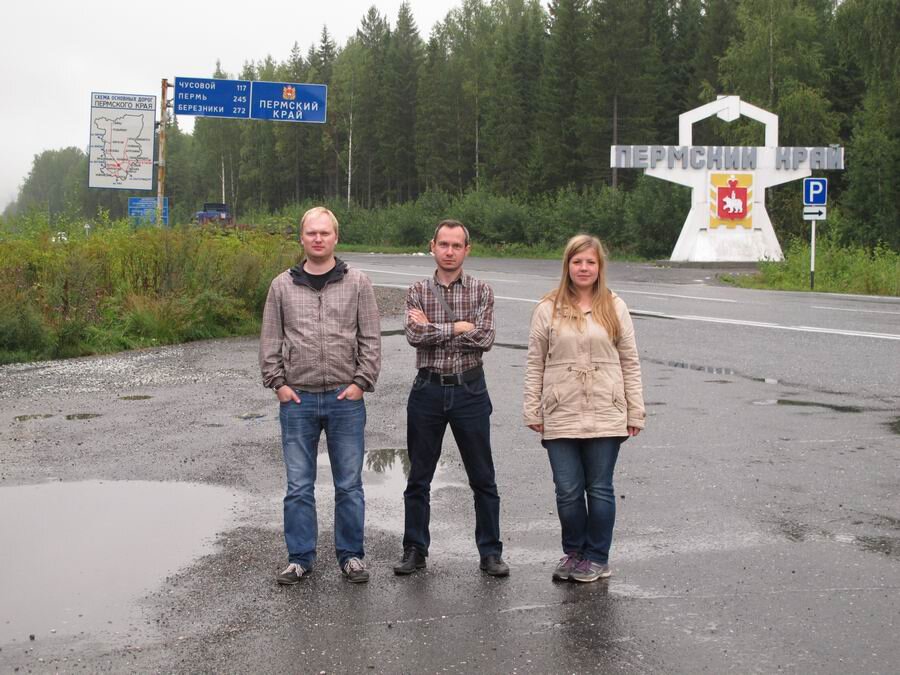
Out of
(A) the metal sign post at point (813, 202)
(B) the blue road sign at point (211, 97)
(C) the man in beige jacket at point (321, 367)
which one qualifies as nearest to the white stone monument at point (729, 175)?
(A) the metal sign post at point (813, 202)

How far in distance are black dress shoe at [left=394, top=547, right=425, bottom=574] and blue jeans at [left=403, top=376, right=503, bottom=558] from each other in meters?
0.03

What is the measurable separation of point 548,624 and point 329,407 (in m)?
1.60

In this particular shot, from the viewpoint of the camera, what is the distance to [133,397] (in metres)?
11.0

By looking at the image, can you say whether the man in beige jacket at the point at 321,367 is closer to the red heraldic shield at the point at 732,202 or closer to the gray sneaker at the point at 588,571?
the gray sneaker at the point at 588,571

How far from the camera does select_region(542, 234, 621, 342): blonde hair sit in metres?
5.51

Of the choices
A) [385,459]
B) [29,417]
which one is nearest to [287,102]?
[29,417]

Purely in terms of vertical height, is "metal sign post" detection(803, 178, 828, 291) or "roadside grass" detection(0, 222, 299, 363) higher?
"metal sign post" detection(803, 178, 828, 291)

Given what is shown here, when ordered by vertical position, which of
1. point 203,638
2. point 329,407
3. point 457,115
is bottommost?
point 203,638

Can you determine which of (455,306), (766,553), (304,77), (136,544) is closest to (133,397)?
(136,544)

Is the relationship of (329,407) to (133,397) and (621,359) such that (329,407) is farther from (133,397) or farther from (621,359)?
(133,397)

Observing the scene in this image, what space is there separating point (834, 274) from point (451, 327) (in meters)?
24.4

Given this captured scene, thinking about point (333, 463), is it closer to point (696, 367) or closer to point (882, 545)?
point (882, 545)

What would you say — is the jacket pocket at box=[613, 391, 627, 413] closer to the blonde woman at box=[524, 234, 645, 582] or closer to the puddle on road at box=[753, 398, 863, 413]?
the blonde woman at box=[524, 234, 645, 582]

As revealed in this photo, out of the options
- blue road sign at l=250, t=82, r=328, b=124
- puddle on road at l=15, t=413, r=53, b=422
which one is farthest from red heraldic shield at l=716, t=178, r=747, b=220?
puddle on road at l=15, t=413, r=53, b=422
